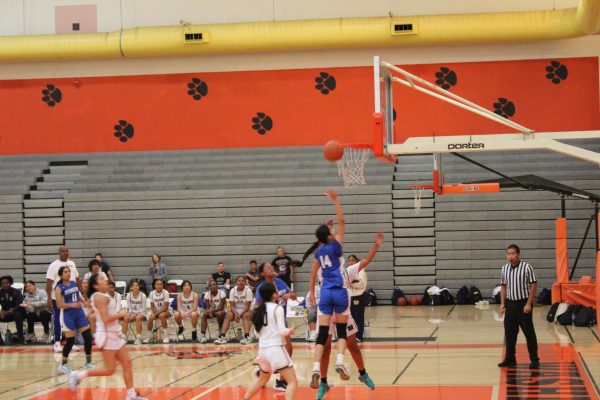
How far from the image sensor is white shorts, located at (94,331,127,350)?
9.70 meters

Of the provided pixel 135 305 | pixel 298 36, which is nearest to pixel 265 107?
pixel 298 36

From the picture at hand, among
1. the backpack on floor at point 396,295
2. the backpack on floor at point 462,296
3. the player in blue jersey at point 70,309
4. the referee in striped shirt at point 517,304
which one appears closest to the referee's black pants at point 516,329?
the referee in striped shirt at point 517,304

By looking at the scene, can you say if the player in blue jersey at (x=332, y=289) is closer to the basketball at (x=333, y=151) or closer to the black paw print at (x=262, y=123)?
the basketball at (x=333, y=151)

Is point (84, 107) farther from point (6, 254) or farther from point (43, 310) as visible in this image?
point (43, 310)

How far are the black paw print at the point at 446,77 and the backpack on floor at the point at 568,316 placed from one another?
9132mm

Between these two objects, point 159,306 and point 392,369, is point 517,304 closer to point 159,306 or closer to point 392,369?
point 392,369

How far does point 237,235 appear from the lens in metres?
23.6

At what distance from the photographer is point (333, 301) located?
9.70 metres

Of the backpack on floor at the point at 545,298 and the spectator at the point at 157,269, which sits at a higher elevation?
the spectator at the point at 157,269

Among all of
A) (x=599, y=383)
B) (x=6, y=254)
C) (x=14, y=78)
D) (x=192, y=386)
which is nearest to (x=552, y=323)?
(x=599, y=383)

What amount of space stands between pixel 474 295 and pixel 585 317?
18.2ft

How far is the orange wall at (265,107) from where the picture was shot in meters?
24.3

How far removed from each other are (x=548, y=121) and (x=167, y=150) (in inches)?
404

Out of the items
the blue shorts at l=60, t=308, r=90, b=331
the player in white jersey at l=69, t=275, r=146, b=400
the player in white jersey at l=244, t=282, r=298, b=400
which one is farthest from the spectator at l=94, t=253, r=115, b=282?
the player in white jersey at l=244, t=282, r=298, b=400
